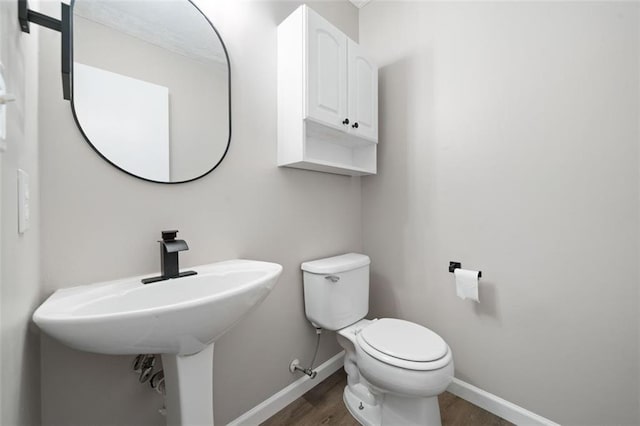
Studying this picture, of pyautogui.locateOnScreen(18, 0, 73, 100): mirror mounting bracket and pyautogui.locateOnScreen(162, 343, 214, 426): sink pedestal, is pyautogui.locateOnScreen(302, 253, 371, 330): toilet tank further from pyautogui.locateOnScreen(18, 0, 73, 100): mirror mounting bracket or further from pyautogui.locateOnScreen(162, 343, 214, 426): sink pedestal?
pyautogui.locateOnScreen(18, 0, 73, 100): mirror mounting bracket

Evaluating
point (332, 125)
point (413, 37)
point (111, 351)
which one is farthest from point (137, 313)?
point (413, 37)

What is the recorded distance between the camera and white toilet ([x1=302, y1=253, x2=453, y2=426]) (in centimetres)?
108

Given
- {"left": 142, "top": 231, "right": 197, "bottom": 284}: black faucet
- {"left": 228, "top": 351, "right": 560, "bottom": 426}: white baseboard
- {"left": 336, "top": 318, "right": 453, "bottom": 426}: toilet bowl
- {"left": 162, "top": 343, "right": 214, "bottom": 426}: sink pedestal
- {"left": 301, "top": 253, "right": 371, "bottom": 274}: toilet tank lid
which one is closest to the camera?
{"left": 162, "top": 343, "right": 214, "bottom": 426}: sink pedestal

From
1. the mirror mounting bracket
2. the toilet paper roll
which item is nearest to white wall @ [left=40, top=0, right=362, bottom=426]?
the mirror mounting bracket

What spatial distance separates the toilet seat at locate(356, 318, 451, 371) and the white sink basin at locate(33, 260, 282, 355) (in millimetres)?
607

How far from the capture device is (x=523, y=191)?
130 cm

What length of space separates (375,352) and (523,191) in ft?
3.39

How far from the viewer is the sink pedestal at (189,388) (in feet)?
2.71

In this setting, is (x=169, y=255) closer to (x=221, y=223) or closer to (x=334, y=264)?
(x=221, y=223)

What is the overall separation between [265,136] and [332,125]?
352 mm

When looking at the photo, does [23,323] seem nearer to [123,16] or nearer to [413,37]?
[123,16]

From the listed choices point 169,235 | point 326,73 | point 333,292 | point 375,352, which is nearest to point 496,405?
point 375,352

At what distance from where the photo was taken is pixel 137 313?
1.95ft

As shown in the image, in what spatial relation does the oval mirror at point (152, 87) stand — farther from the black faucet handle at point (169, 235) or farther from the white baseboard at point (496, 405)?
the white baseboard at point (496, 405)
